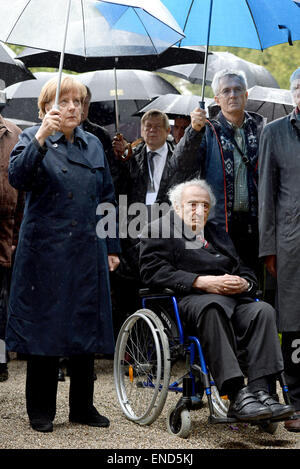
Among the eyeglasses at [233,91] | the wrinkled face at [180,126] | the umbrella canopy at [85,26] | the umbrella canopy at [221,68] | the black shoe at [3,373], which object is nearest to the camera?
the eyeglasses at [233,91]

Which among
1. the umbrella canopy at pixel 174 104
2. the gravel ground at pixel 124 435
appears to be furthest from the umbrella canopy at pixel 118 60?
the gravel ground at pixel 124 435

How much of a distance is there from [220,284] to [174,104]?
11.1 ft

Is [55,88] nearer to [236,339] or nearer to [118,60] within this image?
[236,339]

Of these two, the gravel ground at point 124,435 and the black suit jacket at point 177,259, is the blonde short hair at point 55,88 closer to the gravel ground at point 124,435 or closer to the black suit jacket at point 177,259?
the black suit jacket at point 177,259

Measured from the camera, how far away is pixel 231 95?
5.15 meters

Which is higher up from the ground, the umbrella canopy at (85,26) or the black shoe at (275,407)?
the umbrella canopy at (85,26)

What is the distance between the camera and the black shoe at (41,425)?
4.38 meters

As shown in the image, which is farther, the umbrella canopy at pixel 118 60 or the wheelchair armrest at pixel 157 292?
the umbrella canopy at pixel 118 60

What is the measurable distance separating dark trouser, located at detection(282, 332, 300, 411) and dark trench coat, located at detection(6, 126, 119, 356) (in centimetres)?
107

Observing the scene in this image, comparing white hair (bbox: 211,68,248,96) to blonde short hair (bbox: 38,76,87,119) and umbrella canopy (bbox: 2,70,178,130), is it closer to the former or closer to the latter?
blonde short hair (bbox: 38,76,87,119)

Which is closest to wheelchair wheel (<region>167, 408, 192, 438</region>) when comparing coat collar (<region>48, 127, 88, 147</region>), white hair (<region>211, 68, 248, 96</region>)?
coat collar (<region>48, 127, 88, 147</region>)

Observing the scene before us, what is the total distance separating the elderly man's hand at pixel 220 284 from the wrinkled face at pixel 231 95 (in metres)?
1.21

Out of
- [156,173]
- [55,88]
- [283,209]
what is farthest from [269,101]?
[55,88]

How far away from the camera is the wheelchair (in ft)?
14.0
